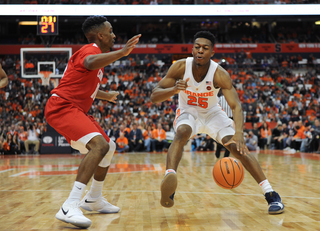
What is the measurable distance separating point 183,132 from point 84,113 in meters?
1.12

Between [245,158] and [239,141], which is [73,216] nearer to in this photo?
[239,141]

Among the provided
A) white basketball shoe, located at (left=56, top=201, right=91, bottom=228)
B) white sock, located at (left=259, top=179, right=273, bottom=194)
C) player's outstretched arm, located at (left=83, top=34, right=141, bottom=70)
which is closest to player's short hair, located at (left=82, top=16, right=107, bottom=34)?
player's outstretched arm, located at (left=83, top=34, right=141, bottom=70)

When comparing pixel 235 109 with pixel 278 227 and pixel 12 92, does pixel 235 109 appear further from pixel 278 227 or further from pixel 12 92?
pixel 12 92

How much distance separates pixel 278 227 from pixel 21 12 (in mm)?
22113

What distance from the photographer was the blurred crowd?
15.8m

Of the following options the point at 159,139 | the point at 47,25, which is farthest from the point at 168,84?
the point at 47,25

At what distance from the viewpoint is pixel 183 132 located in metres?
3.87

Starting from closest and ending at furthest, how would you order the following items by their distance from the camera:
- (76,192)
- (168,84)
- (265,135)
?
1. (76,192)
2. (168,84)
3. (265,135)

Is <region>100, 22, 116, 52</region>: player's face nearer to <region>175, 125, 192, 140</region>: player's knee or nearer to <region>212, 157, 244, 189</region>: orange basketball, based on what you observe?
<region>175, 125, 192, 140</region>: player's knee

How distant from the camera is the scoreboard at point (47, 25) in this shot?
17.3 metres

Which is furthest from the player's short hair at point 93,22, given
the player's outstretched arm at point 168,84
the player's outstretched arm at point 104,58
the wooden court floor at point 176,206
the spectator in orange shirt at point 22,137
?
the spectator in orange shirt at point 22,137

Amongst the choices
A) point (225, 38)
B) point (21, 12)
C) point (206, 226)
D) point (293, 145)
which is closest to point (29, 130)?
point (21, 12)

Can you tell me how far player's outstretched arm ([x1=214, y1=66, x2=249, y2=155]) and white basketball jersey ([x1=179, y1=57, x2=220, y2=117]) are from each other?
0.09 metres

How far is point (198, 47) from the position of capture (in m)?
4.03
